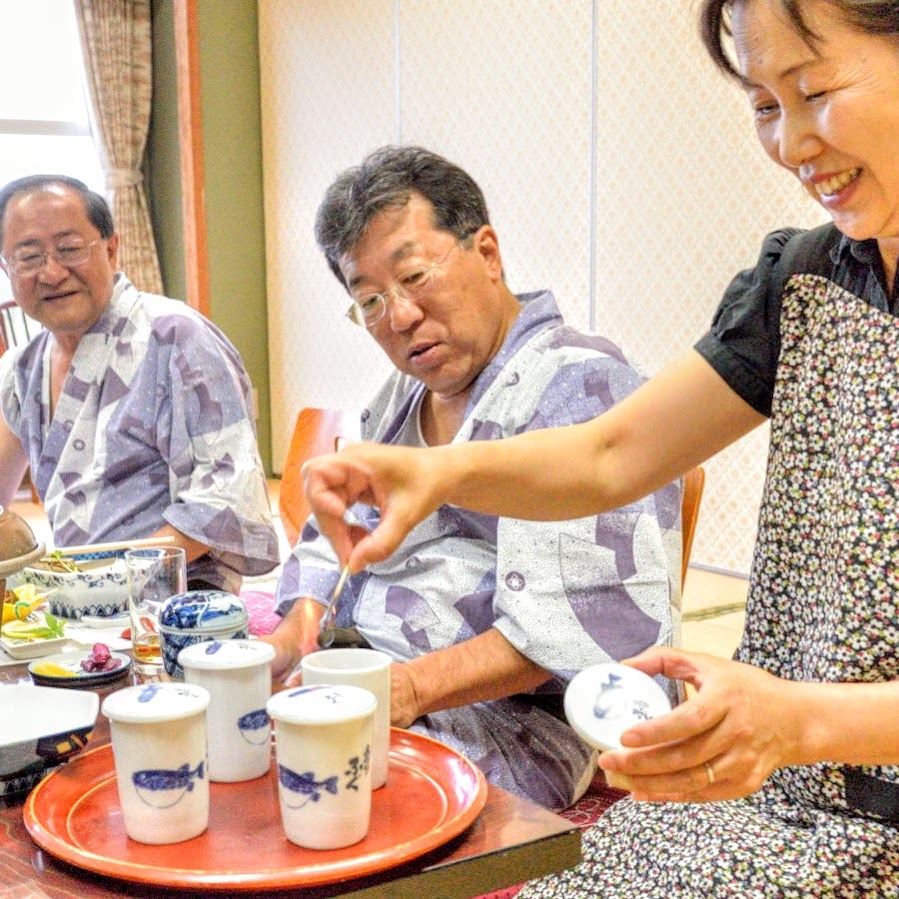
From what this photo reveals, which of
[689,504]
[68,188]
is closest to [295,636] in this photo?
[689,504]

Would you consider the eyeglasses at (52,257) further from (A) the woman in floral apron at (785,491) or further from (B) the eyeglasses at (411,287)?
(A) the woman in floral apron at (785,491)

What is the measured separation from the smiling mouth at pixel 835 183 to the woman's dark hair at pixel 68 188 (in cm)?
171

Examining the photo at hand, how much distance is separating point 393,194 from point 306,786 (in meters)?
1.08

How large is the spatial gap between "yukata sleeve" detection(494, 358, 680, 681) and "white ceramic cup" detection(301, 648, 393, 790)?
458 mm

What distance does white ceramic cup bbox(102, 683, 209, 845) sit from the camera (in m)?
0.95

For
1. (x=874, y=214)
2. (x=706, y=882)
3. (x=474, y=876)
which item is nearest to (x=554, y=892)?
(x=706, y=882)

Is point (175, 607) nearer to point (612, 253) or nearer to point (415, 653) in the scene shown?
point (415, 653)

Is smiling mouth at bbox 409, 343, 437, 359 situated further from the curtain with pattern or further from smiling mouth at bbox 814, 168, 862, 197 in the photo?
the curtain with pattern

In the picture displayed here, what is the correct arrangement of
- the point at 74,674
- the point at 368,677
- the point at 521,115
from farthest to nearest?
the point at 521,115
the point at 74,674
the point at 368,677

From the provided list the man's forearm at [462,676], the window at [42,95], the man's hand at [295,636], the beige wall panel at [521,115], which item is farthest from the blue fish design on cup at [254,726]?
the window at [42,95]

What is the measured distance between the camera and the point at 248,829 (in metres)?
1.00

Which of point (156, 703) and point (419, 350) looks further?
point (419, 350)

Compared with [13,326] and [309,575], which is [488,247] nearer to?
[309,575]

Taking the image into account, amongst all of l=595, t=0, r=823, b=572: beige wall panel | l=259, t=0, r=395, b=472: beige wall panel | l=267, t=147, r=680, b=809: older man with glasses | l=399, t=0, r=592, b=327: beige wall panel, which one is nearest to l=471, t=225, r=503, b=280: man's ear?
l=267, t=147, r=680, b=809: older man with glasses
